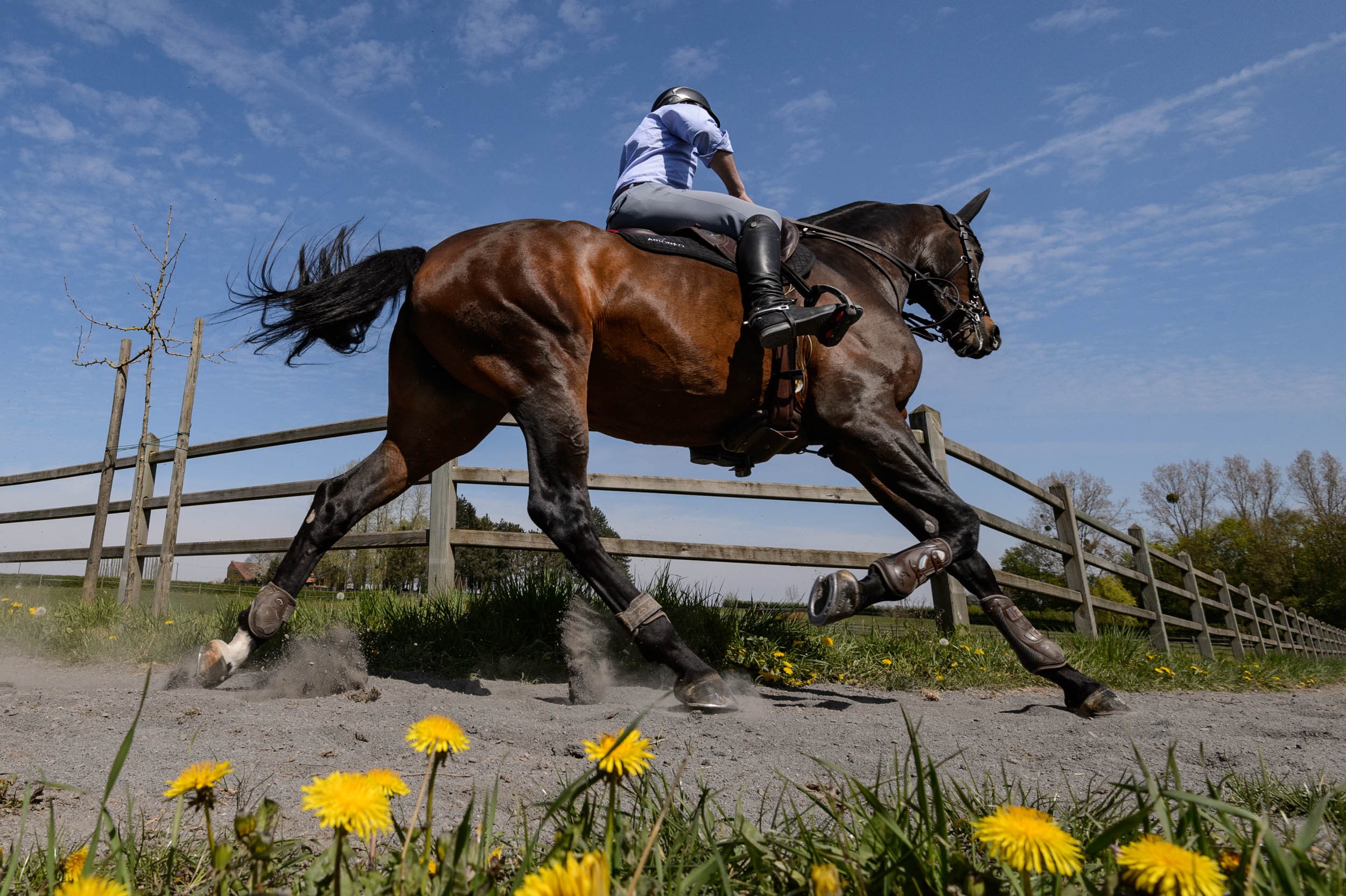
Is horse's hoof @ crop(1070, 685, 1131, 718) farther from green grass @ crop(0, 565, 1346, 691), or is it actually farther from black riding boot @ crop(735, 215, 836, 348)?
black riding boot @ crop(735, 215, 836, 348)

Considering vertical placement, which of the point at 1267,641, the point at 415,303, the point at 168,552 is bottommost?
the point at 1267,641

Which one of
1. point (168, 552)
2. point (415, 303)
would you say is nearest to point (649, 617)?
point (415, 303)

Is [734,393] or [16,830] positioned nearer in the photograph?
[16,830]

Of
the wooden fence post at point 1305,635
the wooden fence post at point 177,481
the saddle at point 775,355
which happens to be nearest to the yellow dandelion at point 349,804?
the saddle at point 775,355

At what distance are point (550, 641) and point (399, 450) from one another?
1.42 metres

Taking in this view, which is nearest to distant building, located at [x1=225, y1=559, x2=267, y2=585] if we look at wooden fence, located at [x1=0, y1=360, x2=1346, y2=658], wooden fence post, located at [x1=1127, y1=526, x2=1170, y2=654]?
wooden fence, located at [x1=0, y1=360, x2=1346, y2=658]

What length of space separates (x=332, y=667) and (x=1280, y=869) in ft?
11.2

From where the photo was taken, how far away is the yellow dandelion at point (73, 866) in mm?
952

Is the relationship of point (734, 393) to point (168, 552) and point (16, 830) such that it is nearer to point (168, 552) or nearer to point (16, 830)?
point (16, 830)

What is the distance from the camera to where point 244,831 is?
74cm

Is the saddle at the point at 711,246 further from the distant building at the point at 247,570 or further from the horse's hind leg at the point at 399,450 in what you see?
the distant building at the point at 247,570

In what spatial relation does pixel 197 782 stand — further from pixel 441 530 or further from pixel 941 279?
pixel 441 530

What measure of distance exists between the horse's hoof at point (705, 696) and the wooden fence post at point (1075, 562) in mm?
5264

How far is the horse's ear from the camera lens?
4844mm
